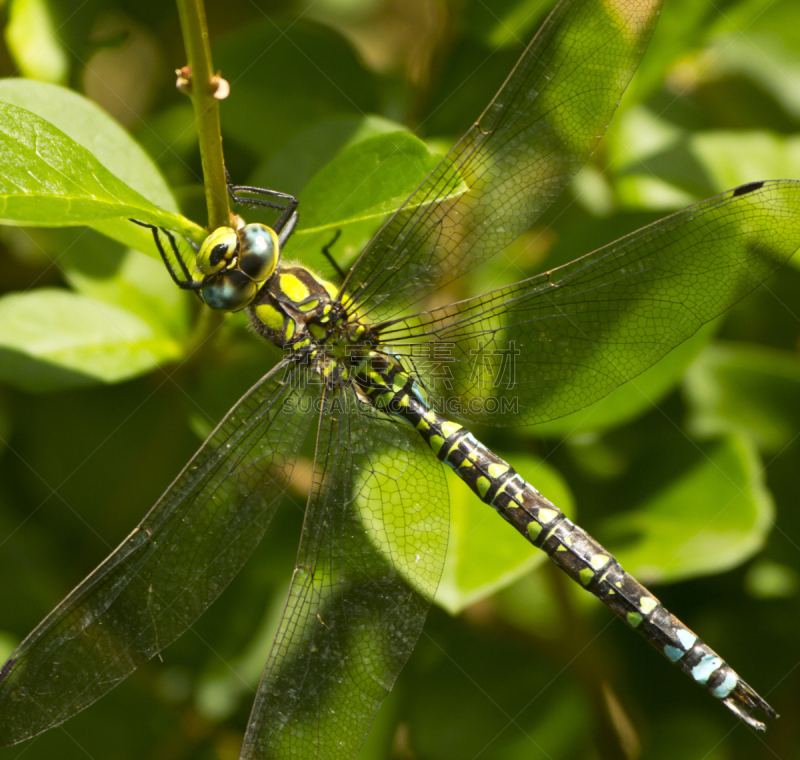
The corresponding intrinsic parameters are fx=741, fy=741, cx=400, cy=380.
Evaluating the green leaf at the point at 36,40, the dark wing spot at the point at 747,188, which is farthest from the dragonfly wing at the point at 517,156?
the green leaf at the point at 36,40

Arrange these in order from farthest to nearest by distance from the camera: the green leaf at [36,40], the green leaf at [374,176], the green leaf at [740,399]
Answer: the green leaf at [740,399] → the green leaf at [36,40] → the green leaf at [374,176]

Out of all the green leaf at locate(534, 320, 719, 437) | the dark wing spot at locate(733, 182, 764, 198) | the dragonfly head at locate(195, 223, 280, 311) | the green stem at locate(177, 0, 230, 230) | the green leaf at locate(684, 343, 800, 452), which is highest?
the dragonfly head at locate(195, 223, 280, 311)

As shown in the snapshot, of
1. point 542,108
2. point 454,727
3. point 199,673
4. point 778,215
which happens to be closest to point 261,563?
point 199,673

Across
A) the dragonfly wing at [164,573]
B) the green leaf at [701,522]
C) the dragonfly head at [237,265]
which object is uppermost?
the dragonfly head at [237,265]

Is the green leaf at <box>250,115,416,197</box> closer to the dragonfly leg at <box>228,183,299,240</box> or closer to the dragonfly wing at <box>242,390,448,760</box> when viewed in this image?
the dragonfly leg at <box>228,183,299,240</box>

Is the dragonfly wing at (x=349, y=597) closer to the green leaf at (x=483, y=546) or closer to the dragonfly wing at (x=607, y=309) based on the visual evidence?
the green leaf at (x=483, y=546)

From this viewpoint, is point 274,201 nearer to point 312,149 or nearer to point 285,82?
point 312,149

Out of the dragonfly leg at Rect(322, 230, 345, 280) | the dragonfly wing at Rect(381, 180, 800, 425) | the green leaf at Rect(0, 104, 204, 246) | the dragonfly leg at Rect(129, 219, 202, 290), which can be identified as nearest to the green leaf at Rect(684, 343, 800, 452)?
the dragonfly wing at Rect(381, 180, 800, 425)
